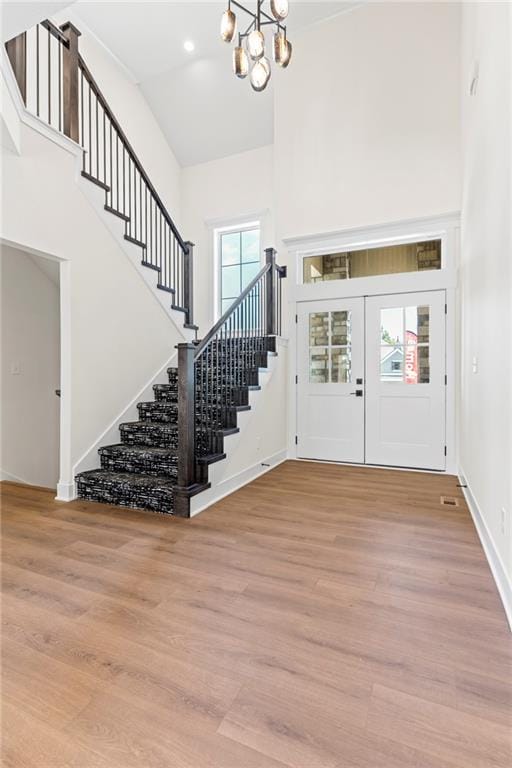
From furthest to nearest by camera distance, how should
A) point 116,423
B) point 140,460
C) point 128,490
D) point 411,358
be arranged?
point 411,358, point 116,423, point 140,460, point 128,490

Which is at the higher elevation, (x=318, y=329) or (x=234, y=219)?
(x=234, y=219)

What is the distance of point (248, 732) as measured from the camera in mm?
1223

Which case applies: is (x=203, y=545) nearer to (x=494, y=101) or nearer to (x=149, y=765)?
(x=149, y=765)

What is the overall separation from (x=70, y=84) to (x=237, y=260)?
3347 mm

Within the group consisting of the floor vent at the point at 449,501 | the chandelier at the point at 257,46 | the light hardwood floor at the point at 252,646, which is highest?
the chandelier at the point at 257,46

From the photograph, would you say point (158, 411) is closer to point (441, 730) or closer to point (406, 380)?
point (406, 380)

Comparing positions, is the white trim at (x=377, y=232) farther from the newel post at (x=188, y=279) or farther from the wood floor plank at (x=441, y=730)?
the wood floor plank at (x=441, y=730)

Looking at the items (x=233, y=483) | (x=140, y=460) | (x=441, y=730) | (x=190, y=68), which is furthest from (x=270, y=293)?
(x=441, y=730)

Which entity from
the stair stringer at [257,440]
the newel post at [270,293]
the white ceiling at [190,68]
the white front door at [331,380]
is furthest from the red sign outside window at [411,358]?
the white ceiling at [190,68]

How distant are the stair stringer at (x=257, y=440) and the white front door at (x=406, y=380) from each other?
42.6 inches

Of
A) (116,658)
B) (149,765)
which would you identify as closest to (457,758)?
(149,765)

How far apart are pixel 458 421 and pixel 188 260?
3864mm

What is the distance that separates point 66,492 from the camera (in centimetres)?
346

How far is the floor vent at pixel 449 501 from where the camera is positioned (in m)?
3.39
